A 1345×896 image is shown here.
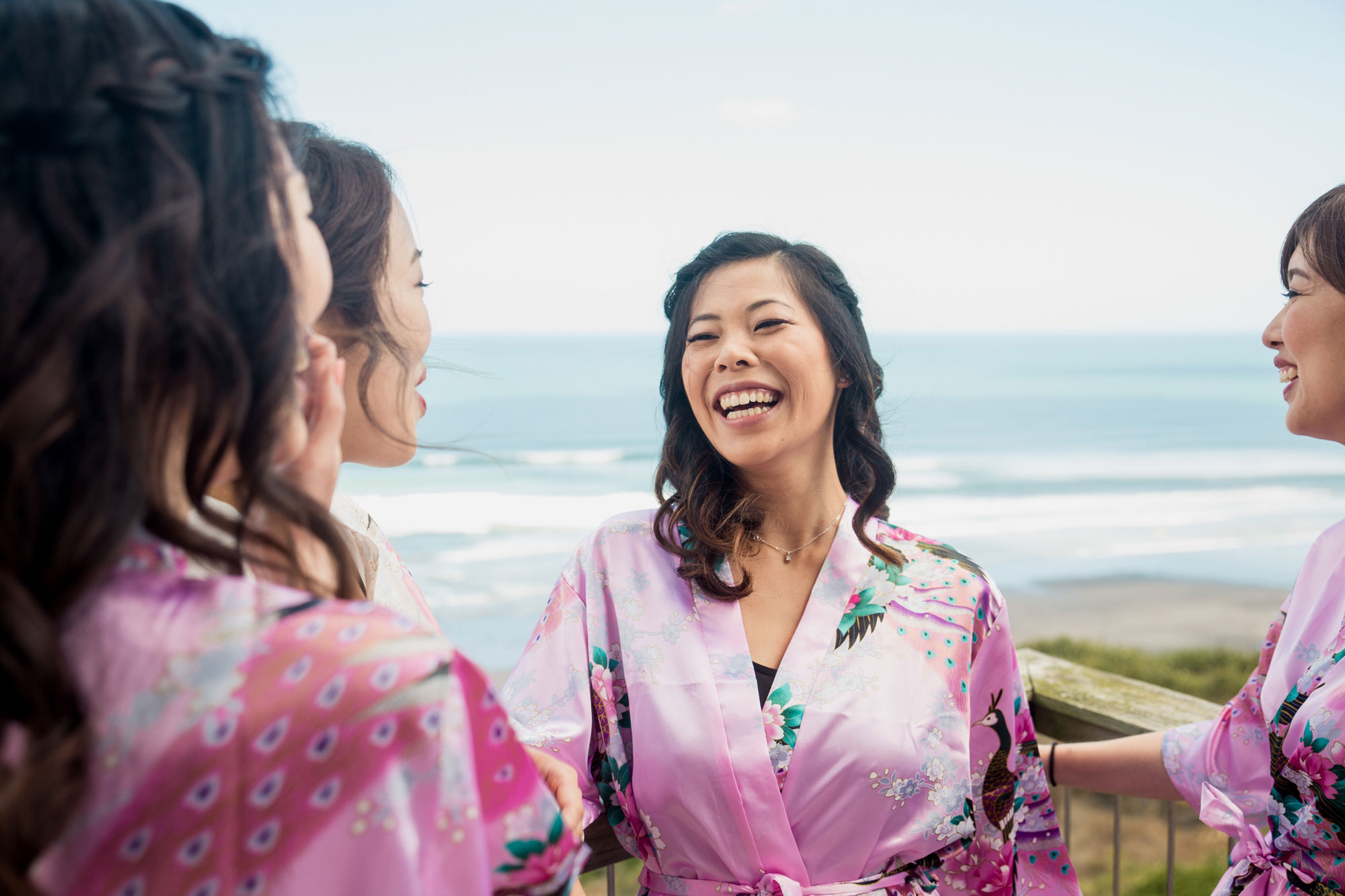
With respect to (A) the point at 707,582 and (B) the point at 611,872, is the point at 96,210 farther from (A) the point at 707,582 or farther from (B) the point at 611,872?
(B) the point at 611,872

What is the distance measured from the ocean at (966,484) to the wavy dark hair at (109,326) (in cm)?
111

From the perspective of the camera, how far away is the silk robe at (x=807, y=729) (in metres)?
1.69

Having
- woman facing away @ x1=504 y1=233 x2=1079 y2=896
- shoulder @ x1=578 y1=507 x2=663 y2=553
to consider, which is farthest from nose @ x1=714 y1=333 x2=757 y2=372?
shoulder @ x1=578 y1=507 x2=663 y2=553

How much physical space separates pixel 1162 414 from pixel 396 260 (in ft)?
117

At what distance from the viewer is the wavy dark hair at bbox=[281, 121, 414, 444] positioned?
5.18 feet

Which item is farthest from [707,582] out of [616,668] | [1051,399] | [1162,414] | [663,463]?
[1051,399]

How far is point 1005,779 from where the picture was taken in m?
1.93

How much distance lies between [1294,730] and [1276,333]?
0.79 meters

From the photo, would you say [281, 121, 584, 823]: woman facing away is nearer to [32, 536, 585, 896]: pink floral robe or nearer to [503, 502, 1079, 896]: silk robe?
[503, 502, 1079, 896]: silk robe

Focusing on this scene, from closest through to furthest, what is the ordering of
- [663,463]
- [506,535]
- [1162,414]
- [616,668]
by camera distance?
[616,668], [663,463], [506,535], [1162,414]

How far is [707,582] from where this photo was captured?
1.92 metres

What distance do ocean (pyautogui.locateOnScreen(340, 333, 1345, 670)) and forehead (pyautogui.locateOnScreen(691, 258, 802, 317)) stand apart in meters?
0.41

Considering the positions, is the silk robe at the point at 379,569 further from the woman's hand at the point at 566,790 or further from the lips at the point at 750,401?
the lips at the point at 750,401

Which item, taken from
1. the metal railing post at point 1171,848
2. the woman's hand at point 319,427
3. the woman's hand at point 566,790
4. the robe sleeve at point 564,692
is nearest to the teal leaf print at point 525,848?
the woman's hand at point 319,427
